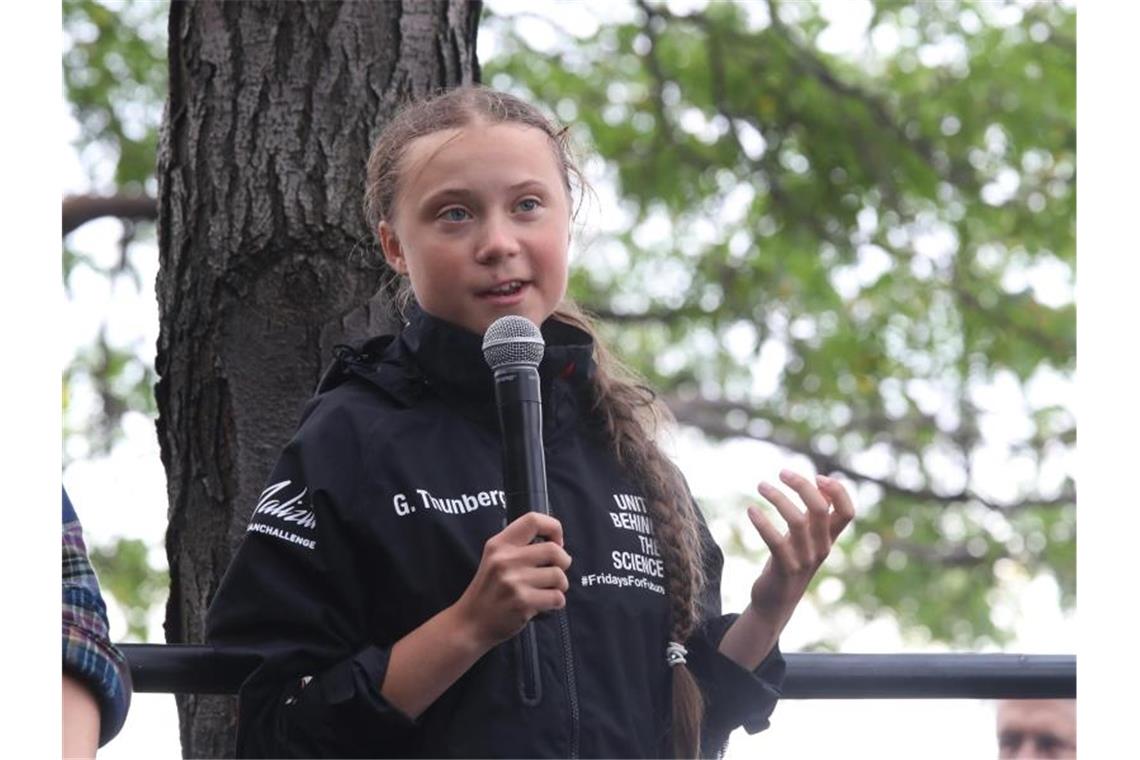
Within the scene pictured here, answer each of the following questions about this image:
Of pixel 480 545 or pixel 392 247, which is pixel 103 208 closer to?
pixel 392 247

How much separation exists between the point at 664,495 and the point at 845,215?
212 inches

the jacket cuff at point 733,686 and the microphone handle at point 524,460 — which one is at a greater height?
the microphone handle at point 524,460

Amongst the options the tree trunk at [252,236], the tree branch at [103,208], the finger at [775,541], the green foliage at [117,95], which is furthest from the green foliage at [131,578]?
the finger at [775,541]

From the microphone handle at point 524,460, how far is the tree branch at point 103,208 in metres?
2.92

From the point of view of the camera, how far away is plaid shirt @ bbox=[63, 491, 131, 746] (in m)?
1.85

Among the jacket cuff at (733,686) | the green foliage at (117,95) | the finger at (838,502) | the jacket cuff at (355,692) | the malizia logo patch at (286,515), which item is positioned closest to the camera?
the jacket cuff at (355,692)

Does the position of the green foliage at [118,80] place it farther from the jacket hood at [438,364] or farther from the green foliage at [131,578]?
the jacket hood at [438,364]

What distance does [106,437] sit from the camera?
29.6ft

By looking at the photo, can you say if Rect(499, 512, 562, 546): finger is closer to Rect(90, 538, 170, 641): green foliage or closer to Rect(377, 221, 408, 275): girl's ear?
Rect(377, 221, 408, 275): girl's ear

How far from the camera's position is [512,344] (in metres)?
2.24

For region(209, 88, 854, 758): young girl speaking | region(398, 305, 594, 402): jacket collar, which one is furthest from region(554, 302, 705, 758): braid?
region(398, 305, 594, 402): jacket collar

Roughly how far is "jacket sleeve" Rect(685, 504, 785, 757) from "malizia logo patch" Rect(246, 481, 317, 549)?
0.63 meters

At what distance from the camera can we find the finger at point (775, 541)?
2.44m
